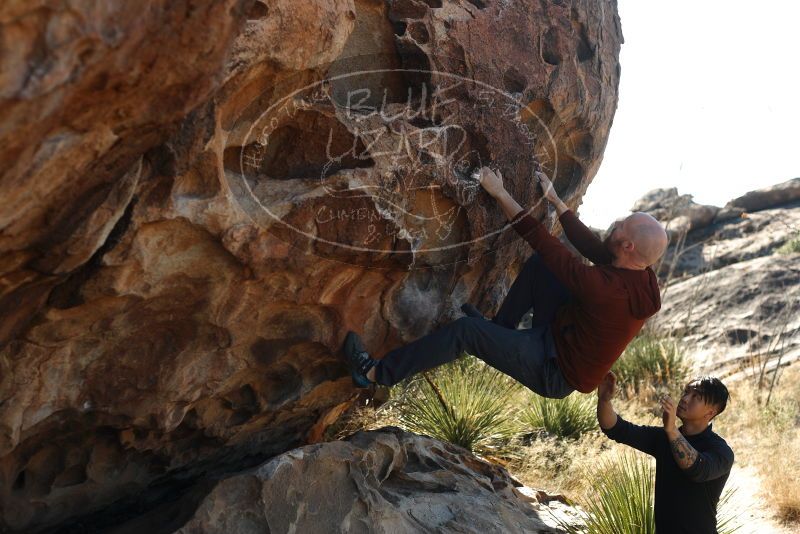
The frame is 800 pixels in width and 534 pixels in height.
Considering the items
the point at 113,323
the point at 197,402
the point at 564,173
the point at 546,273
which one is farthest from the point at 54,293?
the point at 564,173

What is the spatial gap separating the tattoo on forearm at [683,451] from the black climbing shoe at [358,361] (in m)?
1.76

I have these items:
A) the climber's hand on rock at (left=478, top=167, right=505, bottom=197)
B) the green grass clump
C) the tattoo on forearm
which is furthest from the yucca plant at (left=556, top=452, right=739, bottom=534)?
the green grass clump

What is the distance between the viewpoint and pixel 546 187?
5.05 m

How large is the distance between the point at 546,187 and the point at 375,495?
2208 mm

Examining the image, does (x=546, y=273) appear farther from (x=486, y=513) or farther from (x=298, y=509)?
(x=298, y=509)

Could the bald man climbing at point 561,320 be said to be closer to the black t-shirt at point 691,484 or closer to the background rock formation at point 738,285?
the black t-shirt at point 691,484

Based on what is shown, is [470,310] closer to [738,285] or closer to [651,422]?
[651,422]

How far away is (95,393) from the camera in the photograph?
4043 mm

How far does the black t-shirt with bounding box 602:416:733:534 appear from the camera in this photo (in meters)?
4.39

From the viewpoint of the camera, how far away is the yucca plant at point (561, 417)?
813 cm

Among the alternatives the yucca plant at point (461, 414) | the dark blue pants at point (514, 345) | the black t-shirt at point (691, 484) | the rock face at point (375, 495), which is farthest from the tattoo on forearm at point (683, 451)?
the yucca plant at point (461, 414)

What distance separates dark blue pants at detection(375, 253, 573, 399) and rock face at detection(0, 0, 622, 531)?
0.37 m

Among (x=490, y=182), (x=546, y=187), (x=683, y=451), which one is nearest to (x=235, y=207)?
(x=490, y=182)

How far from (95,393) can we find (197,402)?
0.66 meters
